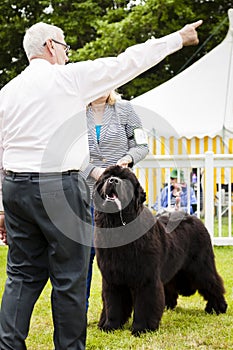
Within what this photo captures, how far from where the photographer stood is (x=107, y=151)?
436 cm

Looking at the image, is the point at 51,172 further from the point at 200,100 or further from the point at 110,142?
the point at 200,100

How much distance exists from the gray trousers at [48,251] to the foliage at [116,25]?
15.0 m

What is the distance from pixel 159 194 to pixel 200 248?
346cm

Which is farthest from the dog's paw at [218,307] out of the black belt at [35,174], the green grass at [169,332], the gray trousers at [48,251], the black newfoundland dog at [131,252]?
the black belt at [35,174]

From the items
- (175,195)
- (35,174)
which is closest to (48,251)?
(35,174)

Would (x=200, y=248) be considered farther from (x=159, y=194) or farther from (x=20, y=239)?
(x=159, y=194)

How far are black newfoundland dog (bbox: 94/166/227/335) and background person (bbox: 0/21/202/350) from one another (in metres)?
0.80

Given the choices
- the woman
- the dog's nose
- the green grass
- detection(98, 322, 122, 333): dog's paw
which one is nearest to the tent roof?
the green grass

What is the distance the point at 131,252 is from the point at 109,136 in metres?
0.85

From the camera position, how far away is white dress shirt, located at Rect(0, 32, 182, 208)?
3059 mm

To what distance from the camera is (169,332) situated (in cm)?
435

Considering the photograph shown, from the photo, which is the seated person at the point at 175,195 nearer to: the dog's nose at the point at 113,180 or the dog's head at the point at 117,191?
the dog's head at the point at 117,191

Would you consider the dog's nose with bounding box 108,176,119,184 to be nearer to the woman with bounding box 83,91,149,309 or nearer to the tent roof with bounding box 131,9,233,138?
the woman with bounding box 83,91,149,309

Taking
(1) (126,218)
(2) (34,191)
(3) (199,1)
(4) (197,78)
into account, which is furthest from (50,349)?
(3) (199,1)
